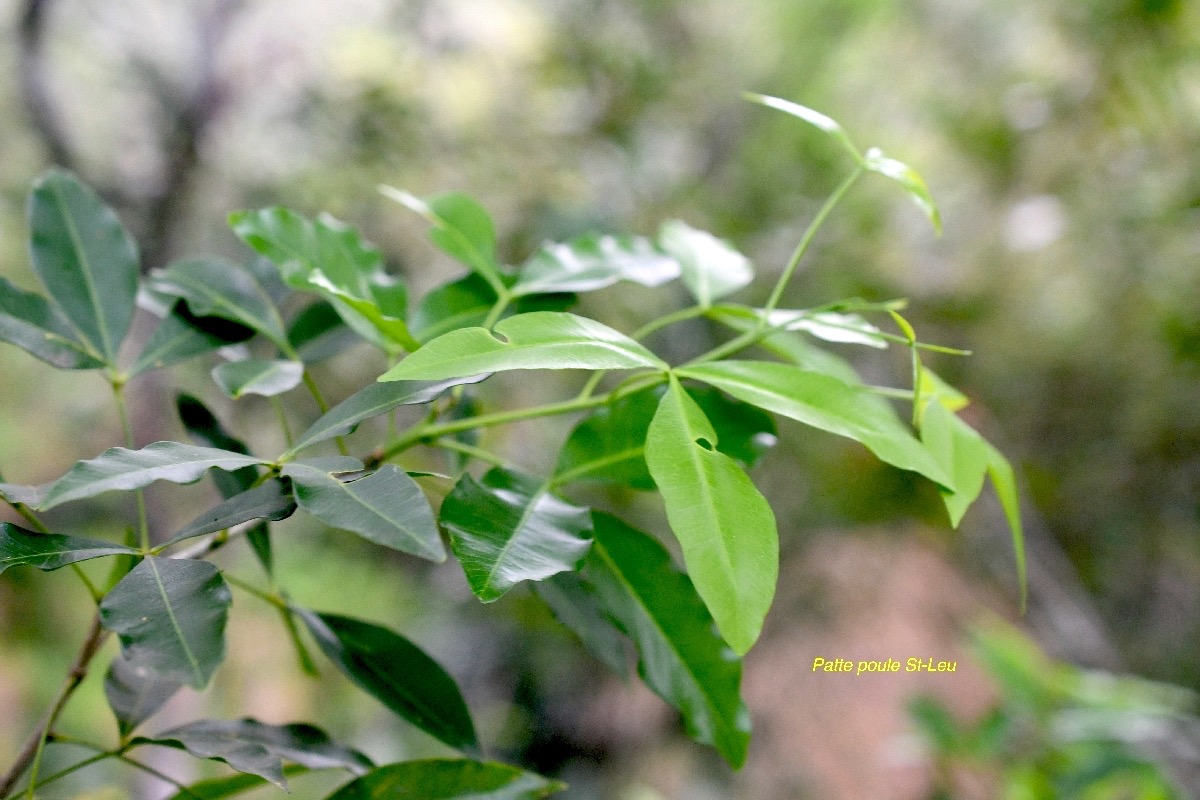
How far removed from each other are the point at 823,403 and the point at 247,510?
22 centimetres

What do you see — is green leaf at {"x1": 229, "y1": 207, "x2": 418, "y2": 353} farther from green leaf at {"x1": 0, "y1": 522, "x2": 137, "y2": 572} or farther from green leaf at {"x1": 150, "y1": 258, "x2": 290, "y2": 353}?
green leaf at {"x1": 0, "y1": 522, "x2": 137, "y2": 572}

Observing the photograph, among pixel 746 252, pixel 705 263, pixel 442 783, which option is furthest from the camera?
pixel 746 252

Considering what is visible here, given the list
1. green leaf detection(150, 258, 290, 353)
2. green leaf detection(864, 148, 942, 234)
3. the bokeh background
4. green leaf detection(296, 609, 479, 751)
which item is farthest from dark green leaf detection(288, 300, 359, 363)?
the bokeh background

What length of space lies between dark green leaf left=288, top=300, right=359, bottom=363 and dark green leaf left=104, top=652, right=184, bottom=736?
0.60 ft

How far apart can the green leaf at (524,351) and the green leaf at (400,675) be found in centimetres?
17

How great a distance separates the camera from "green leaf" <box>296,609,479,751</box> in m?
0.37

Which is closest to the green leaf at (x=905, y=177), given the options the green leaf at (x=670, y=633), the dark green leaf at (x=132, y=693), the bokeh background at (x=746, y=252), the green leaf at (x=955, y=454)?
the green leaf at (x=955, y=454)

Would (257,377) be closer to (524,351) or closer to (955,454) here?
(524,351)

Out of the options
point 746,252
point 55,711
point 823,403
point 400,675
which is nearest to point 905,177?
point 823,403

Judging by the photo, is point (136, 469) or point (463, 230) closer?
point (136, 469)

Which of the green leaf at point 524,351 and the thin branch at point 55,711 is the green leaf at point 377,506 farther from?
the thin branch at point 55,711

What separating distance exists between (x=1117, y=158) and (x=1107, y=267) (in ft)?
0.75

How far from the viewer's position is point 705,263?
458 millimetres

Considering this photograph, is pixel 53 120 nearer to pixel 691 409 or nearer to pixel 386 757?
pixel 386 757
